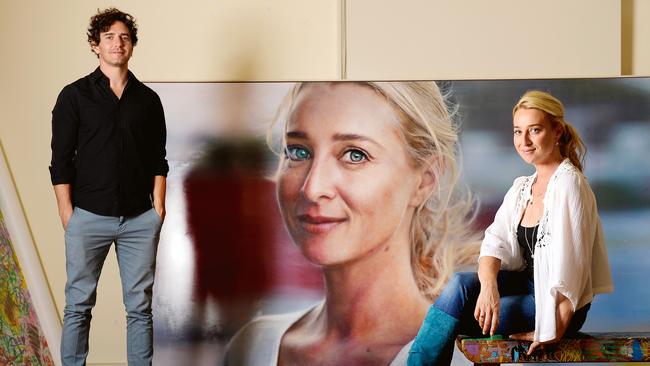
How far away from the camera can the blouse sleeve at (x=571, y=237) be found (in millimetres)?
3102

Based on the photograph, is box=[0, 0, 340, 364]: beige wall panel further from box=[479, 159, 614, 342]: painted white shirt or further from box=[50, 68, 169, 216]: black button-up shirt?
box=[479, 159, 614, 342]: painted white shirt

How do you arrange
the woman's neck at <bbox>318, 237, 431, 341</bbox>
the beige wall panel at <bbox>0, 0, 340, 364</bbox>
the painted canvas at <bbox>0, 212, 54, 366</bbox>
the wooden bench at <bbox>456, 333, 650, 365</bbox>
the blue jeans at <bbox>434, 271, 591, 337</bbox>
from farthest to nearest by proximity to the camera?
the beige wall panel at <bbox>0, 0, 340, 364</bbox> < the woman's neck at <bbox>318, 237, 431, 341</bbox> < the painted canvas at <bbox>0, 212, 54, 366</bbox> < the blue jeans at <bbox>434, 271, 591, 337</bbox> < the wooden bench at <bbox>456, 333, 650, 365</bbox>

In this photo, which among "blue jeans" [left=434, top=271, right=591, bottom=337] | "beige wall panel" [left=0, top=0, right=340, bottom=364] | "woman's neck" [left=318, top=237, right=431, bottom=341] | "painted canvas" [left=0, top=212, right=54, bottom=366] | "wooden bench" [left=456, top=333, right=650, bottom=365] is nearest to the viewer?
"wooden bench" [left=456, top=333, right=650, bottom=365]

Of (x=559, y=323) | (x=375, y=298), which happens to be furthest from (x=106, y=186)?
(x=559, y=323)

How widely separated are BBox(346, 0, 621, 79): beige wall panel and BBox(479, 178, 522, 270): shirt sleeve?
0.81 meters

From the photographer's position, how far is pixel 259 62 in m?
4.04

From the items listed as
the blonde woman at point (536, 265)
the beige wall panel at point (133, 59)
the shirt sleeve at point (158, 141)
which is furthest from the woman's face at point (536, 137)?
the shirt sleeve at point (158, 141)

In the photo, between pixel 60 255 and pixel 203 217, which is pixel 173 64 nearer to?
pixel 203 217

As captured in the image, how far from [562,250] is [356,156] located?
3.55ft

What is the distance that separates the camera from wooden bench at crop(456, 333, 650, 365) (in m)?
3.06

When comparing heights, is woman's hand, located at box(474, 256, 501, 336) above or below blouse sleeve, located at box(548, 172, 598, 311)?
below

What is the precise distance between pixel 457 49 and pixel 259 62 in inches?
33.1

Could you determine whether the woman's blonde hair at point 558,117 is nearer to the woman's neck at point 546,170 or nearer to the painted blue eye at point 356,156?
the woman's neck at point 546,170

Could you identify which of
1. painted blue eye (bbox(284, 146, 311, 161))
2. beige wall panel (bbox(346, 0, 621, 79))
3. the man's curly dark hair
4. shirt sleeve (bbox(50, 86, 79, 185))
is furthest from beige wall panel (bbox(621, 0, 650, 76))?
shirt sleeve (bbox(50, 86, 79, 185))
